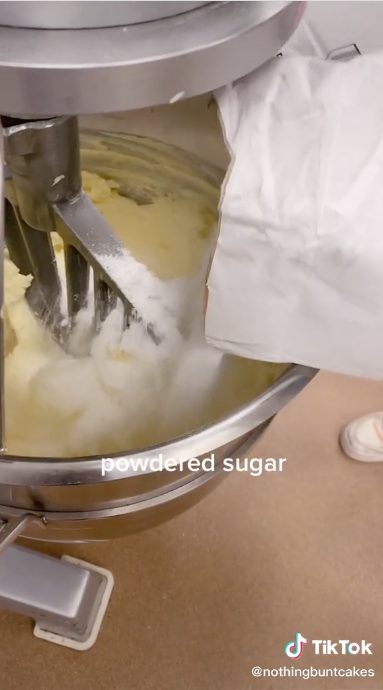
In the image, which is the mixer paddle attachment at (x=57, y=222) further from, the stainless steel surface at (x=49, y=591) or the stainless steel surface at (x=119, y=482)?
the stainless steel surface at (x=49, y=591)

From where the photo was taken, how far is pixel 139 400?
73cm

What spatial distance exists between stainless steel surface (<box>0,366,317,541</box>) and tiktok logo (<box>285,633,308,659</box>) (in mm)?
422

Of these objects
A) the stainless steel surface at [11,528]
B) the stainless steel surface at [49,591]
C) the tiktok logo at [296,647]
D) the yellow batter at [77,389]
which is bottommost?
the tiktok logo at [296,647]

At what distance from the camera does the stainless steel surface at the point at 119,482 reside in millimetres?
457

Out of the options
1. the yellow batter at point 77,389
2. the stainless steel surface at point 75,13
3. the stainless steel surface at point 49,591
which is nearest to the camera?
the stainless steel surface at point 75,13

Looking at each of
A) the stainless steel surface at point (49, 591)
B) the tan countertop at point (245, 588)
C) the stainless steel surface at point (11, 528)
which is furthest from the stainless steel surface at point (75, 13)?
the tan countertop at point (245, 588)

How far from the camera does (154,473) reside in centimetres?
50

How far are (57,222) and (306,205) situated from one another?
209mm

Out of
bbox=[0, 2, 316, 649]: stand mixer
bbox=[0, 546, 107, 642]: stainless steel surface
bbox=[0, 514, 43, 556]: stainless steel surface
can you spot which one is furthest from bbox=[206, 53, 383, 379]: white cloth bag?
bbox=[0, 546, 107, 642]: stainless steel surface

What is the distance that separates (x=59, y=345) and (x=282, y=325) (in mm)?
384

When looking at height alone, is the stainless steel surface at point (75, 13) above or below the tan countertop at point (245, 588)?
above

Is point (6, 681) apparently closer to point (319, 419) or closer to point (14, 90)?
point (319, 419)

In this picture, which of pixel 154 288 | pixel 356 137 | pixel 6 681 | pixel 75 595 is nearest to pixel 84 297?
pixel 154 288

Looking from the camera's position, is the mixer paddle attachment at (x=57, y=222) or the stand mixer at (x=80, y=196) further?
the mixer paddle attachment at (x=57, y=222)
